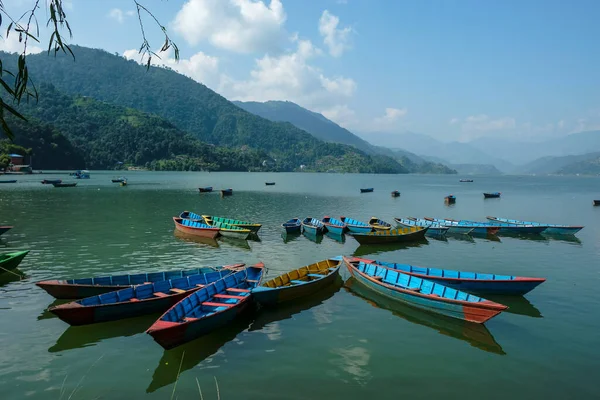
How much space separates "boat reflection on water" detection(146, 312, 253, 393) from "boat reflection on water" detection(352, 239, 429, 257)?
19.7 meters

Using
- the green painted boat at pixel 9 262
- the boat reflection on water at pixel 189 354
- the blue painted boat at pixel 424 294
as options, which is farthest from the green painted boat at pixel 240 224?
the boat reflection on water at pixel 189 354

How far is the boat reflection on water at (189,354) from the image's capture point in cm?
1409

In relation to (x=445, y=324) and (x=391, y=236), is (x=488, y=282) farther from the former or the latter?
(x=391, y=236)

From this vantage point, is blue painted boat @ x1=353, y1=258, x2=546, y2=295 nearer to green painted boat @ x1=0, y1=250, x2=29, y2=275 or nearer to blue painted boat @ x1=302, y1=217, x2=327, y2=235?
blue painted boat @ x1=302, y1=217, x2=327, y2=235

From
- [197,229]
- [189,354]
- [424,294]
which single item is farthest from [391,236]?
[189,354]

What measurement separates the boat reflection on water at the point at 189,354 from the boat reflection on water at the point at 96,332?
2855 mm

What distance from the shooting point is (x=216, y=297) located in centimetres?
1950

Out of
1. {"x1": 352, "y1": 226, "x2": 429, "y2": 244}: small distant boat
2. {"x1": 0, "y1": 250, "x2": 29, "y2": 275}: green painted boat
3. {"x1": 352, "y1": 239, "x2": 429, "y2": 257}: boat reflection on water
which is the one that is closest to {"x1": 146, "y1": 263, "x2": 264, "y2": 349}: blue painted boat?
{"x1": 0, "y1": 250, "x2": 29, "y2": 275}: green painted boat

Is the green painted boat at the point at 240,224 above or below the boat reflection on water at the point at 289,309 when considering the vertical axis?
above

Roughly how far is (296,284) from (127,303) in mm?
8596

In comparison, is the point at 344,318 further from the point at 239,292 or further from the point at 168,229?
the point at 168,229

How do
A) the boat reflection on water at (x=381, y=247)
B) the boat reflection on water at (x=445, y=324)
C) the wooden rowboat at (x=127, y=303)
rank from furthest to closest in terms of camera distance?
the boat reflection on water at (x=381, y=247) → the boat reflection on water at (x=445, y=324) → the wooden rowboat at (x=127, y=303)

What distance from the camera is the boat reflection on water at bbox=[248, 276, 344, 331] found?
19.0 meters

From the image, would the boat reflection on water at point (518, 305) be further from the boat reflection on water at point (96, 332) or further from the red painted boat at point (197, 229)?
the red painted boat at point (197, 229)
